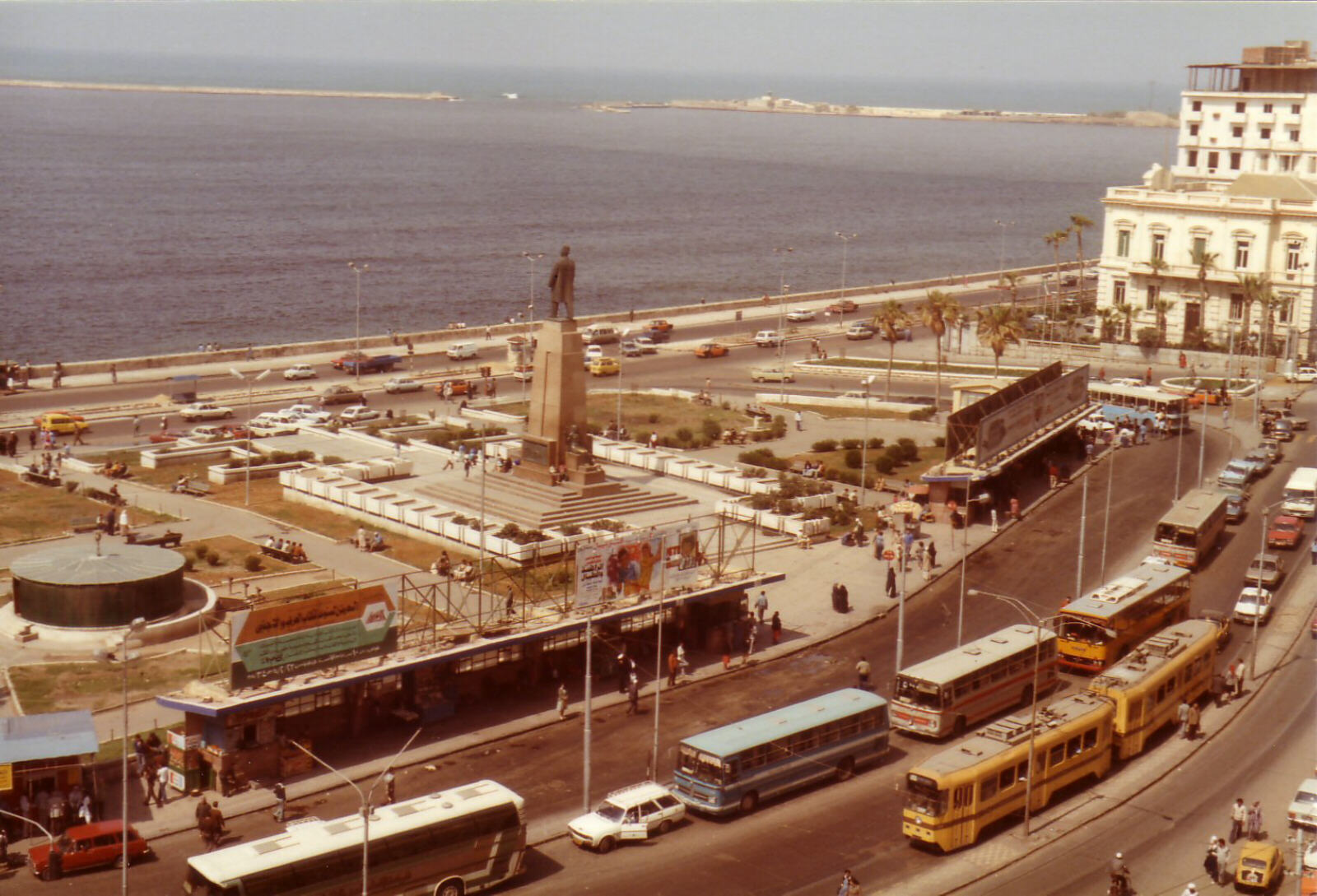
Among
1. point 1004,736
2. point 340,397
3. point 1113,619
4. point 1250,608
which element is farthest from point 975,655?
point 340,397

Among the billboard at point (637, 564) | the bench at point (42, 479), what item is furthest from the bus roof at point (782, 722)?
the bench at point (42, 479)

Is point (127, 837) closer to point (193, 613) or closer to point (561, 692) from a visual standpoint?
point (561, 692)

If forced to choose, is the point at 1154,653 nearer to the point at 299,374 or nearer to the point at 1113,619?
the point at 1113,619

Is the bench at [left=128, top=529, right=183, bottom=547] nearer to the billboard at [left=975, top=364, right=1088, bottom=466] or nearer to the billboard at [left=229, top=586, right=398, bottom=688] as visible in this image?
the billboard at [left=229, top=586, right=398, bottom=688]

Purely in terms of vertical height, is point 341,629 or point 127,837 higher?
point 341,629

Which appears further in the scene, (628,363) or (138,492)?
(628,363)

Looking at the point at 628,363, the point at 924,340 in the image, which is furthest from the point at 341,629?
the point at 924,340

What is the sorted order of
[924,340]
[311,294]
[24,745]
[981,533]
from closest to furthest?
[24,745] < [981,533] < [924,340] < [311,294]

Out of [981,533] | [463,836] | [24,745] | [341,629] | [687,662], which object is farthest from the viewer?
[981,533]
